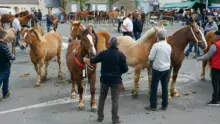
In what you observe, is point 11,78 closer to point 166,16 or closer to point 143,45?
point 143,45

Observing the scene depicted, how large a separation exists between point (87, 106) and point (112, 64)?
77.9 inches

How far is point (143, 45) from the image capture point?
846 cm

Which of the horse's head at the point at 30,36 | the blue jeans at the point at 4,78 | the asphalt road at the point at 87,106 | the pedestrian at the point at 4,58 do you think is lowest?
the asphalt road at the point at 87,106

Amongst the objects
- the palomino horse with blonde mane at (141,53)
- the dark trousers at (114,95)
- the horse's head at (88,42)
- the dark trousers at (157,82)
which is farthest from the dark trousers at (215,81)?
the horse's head at (88,42)

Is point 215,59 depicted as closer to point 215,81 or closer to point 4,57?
point 215,81

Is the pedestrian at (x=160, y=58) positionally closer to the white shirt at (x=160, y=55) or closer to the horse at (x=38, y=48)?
the white shirt at (x=160, y=55)

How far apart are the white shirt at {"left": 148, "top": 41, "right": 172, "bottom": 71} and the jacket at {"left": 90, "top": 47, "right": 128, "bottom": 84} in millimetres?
1159

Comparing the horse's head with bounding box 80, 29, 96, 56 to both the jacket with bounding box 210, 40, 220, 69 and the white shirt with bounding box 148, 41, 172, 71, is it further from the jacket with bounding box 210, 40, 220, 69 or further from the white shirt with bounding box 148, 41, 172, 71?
the jacket with bounding box 210, 40, 220, 69

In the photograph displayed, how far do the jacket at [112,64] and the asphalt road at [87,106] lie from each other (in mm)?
1015

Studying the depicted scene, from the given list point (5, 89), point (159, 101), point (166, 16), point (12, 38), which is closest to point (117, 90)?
point (159, 101)

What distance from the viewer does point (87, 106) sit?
785cm

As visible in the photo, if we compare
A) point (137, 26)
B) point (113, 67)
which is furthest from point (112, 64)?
point (137, 26)

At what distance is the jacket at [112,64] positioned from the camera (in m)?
6.29

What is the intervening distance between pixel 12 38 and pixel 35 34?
503 cm
